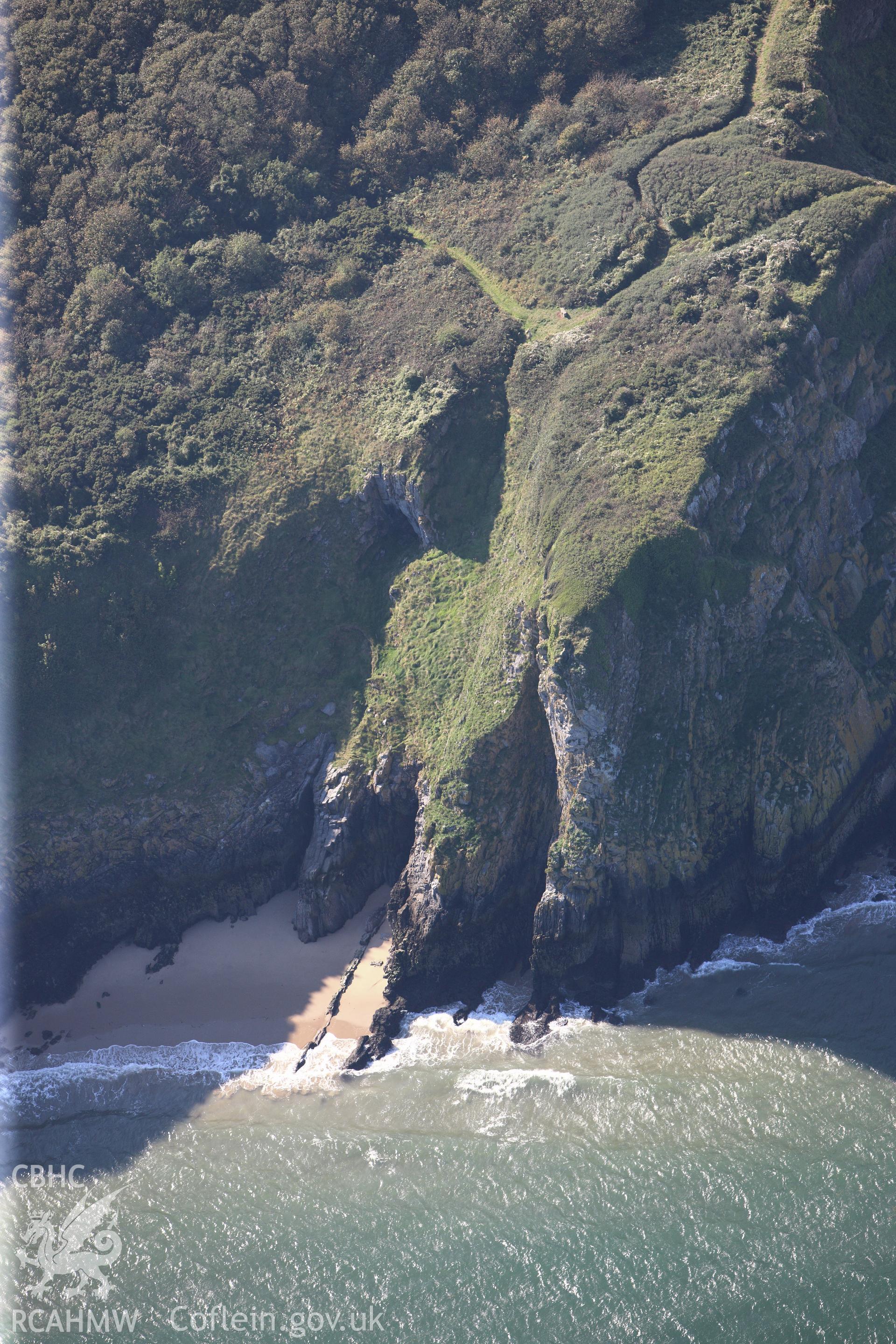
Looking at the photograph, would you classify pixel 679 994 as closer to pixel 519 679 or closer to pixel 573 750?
pixel 573 750

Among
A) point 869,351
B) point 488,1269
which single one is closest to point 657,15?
point 869,351

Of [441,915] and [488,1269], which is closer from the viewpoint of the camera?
[488,1269]

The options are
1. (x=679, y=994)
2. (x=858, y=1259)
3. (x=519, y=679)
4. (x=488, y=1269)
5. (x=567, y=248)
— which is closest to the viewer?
(x=858, y=1259)

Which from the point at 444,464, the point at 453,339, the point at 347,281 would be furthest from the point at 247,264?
the point at 444,464

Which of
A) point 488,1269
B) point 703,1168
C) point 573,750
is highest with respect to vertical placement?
point 573,750

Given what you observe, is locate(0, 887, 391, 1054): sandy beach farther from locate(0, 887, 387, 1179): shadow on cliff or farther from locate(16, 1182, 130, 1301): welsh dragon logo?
locate(16, 1182, 130, 1301): welsh dragon logo

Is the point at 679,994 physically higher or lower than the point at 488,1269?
higher

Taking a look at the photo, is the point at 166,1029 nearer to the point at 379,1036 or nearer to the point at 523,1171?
the point at 379,1036
